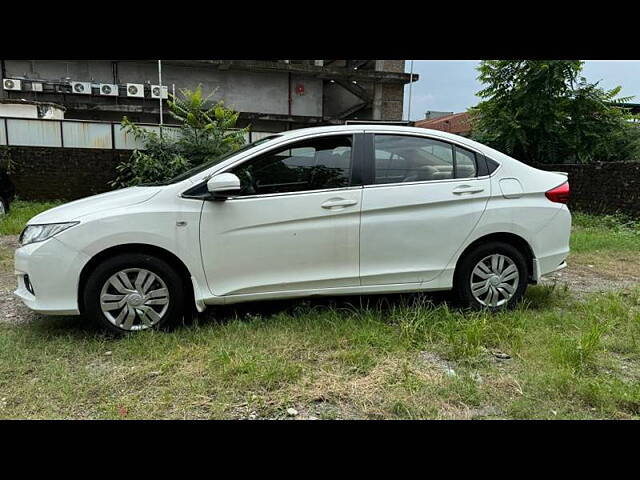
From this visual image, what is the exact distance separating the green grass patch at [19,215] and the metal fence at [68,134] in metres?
1.61

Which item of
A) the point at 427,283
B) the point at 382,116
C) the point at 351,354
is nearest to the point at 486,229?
the point at 427,283

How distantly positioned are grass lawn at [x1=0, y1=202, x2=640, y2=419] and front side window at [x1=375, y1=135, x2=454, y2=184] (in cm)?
113

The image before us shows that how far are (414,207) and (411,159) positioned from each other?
0.44 m

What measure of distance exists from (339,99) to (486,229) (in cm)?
2019

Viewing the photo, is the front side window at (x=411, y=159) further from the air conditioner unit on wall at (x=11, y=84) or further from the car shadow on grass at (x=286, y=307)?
the air conditioner unit on wall at (x=11, y=84)

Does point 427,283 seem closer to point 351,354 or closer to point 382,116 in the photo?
point 351,354

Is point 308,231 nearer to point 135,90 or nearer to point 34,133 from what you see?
point 34,133

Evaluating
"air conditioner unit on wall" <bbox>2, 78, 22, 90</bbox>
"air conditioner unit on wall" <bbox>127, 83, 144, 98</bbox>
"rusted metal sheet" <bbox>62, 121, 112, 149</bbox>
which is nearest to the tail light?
"rusted metal sheet" <bbox>62, 121, 112, 149</bbox>

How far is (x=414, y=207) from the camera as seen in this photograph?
355 centimetres

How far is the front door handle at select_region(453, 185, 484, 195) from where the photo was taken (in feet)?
11.9

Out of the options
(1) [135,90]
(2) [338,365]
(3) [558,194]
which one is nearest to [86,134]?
(1) [135,90]

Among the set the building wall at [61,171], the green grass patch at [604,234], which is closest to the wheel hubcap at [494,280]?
the green grass patch at [604,234]

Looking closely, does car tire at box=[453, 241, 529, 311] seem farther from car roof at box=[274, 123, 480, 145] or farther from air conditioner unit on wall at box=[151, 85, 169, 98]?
air conditioner unit on wall at box=[151, 85, 169, 98]
